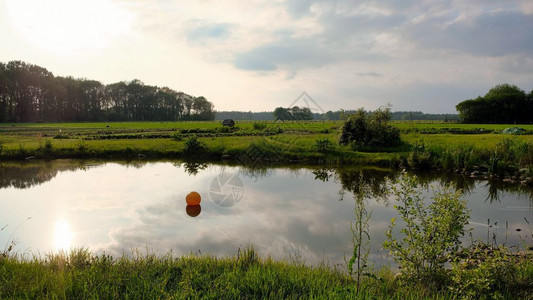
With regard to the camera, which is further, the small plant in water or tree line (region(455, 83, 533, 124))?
tree line (region(455, 83, 533, 124))

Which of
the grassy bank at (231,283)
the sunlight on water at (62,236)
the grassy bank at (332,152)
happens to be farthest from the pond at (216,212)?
the grassy bank at (332,152)

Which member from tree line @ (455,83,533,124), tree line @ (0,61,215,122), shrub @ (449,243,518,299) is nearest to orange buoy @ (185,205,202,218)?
shrub @ (449,243,518,299)

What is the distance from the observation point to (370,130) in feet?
86.0

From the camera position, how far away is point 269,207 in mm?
12469

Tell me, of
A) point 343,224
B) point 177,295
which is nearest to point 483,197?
point 343,224

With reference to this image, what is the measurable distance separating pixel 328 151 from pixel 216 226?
16986 mm

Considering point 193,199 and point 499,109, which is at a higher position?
point 499,109

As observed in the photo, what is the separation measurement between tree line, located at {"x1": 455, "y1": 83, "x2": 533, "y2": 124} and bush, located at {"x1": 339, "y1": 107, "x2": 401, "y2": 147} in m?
50.5

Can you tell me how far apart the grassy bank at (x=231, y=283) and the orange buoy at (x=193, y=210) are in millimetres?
4663

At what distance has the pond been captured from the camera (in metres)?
8.64

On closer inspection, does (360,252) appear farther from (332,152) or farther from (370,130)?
(370,130)

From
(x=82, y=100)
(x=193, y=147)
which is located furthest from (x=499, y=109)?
(x=82, y=100)

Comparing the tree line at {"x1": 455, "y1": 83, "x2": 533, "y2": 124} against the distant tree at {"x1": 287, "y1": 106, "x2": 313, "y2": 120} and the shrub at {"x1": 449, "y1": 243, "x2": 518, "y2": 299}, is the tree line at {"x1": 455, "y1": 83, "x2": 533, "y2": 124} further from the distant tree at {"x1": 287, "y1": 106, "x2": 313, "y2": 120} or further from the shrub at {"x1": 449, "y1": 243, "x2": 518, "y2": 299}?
the shrub at {"x1": 449, "y1": 243, "x2": 518, "y2": 299}

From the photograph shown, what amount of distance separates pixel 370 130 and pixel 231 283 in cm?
2286
